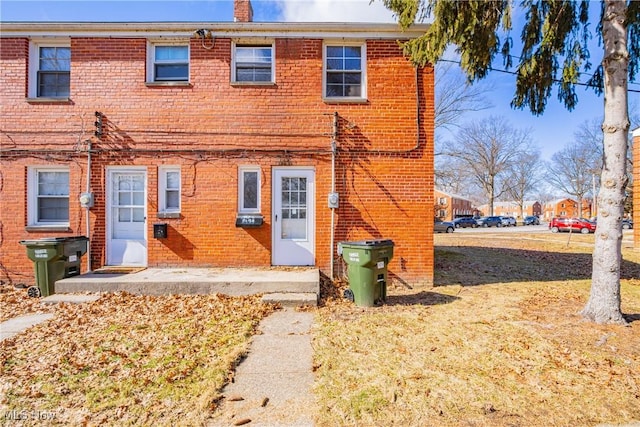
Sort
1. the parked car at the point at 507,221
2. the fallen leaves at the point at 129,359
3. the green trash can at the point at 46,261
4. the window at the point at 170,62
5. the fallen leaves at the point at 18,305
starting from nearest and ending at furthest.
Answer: the fallen leaves at the point at 129,359 → the fallen leaves at the point at 18,305 → the green trash can at the point at 46,261 → the window at the point at 170,62 → the parked car at the point at 507,221

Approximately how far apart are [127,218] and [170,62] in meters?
3.68

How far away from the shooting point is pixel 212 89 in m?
7.30

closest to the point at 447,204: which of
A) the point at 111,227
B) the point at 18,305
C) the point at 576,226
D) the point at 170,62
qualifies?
the point at 576,226

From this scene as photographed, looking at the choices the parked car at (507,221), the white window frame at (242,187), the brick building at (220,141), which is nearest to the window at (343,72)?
the brick building at (220,141)

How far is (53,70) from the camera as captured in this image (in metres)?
7.46

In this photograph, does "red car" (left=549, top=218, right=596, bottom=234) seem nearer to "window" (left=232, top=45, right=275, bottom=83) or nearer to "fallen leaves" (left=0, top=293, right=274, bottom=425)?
"window" (left=232, top=45, right=275, bottom=83)

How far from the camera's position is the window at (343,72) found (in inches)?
293

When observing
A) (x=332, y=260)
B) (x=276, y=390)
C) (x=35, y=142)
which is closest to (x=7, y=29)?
(x=35, y=142)

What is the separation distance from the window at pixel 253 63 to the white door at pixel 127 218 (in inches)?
125

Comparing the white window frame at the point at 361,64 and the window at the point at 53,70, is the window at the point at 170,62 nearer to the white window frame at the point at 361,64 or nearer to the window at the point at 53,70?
the window at the point at 53,70

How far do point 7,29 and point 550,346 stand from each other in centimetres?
1175

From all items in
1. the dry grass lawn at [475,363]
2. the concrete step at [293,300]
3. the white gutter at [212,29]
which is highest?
the white gutter at [212,29]

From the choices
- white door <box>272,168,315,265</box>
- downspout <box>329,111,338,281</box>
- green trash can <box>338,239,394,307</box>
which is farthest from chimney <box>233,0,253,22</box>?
green trash can <box>338,239,394,307</box>

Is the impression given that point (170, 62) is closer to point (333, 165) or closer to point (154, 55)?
point (154, 55)
